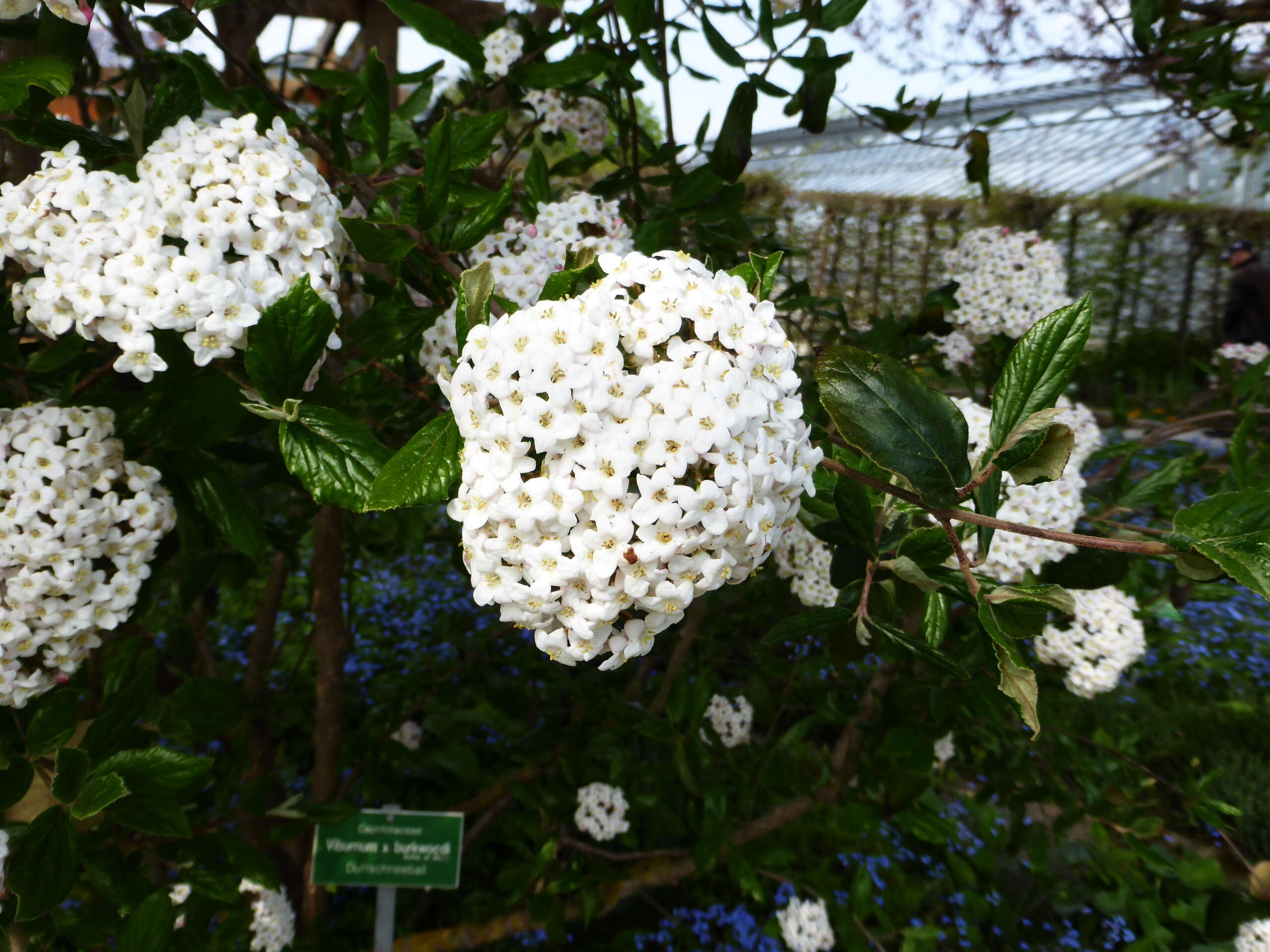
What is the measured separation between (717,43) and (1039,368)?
3.00 ft

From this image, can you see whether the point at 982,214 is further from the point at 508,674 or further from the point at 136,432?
the point at 136,432

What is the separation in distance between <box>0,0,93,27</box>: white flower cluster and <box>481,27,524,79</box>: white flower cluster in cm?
90

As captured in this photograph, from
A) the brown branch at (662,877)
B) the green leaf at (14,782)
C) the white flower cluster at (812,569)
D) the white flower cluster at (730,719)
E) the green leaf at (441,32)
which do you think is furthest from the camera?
the white flower cluster at (730,719)

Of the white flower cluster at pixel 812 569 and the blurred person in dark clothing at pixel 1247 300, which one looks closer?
the white flower cluster at pixel 812 569

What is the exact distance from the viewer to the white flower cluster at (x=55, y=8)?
933 mm

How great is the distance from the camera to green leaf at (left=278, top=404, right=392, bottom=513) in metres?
0.80

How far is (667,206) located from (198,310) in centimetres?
95

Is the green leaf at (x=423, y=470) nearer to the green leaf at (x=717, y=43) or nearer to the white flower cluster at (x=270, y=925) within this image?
the green leaf at (x=717, y=43)

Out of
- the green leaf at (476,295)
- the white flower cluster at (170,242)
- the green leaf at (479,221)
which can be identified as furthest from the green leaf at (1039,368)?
the white flower cluster at (170,242)

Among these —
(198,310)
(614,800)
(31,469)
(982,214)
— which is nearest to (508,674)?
(614,800)

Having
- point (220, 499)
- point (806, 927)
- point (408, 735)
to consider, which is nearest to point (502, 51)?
point (220, 499)

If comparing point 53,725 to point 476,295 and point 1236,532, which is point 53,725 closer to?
point 476,295

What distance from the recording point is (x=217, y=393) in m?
1.06

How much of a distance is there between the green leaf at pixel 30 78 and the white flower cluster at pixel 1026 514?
4.46 feet
